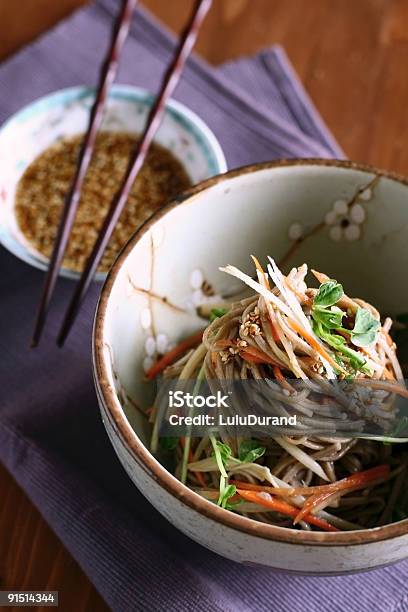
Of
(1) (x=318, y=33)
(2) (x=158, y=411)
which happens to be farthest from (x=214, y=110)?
(2) (x=158, y=411)

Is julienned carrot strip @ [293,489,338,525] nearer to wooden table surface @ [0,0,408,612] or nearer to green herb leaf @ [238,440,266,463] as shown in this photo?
green herb leaf @ [238,440,266,463]

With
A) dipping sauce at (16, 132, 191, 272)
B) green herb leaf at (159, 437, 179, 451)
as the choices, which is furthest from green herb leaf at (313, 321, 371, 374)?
dipping sauce at (16, 132, 191, 272)

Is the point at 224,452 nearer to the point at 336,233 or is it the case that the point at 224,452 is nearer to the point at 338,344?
the point at 338,344

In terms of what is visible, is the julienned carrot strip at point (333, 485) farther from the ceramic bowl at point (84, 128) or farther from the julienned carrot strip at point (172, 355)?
the ceramic bowl at point (84, 128)

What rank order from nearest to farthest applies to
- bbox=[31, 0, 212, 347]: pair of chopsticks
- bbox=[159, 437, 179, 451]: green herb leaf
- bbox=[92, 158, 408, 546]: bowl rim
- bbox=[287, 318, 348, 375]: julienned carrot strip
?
bbox=[92, 158, 408, 546]: bowl rim
bbox=[287, 318, 348, 375]: julienned carrot strip
bbox=[159, 437, 179, 451]: green herb leaf
bbox=[31, 0, 212, 347]: pair of chopsticks

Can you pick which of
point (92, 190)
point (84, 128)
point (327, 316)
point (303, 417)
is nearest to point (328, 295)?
point (327, 316)

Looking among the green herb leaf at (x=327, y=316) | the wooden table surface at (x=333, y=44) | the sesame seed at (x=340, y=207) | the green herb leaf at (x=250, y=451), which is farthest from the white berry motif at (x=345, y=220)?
the wooden table surface at (x=333, y=44)

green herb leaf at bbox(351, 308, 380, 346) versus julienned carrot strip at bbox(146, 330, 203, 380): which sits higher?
green herb leaf at bbox(351, 308, 380, 346)
